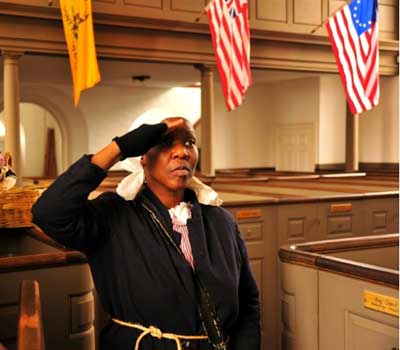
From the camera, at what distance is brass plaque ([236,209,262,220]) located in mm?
4819

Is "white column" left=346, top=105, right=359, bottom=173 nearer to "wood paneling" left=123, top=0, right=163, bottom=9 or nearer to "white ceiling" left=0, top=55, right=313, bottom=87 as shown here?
"white ceiling" left=0, top=55, right=313, bottom=87


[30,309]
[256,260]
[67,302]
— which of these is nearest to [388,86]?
[256,260]

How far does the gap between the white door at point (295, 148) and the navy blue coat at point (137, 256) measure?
12.2 meters

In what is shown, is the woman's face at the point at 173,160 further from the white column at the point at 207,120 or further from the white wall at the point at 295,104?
the white wall at the point at 295,104

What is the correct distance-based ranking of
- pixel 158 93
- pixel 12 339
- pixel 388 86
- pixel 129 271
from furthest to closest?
pixel 158 93
pixel 388 86
pixel 12 339
pixel 129 271

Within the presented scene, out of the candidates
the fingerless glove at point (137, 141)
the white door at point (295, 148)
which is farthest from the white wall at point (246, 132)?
the fingerless glove at point (137, 141)

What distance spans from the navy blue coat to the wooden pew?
0.67 ft

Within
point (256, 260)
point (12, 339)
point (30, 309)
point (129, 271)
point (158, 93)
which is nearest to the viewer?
point (30, 309)

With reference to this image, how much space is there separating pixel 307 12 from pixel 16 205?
9042 mm

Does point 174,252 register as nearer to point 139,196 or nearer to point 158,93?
point 139,196

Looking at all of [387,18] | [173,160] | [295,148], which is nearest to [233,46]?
[387,18]

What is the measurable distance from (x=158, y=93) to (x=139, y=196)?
13262 millimetres

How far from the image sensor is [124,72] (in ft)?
39.8

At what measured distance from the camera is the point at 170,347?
75.2 inches
